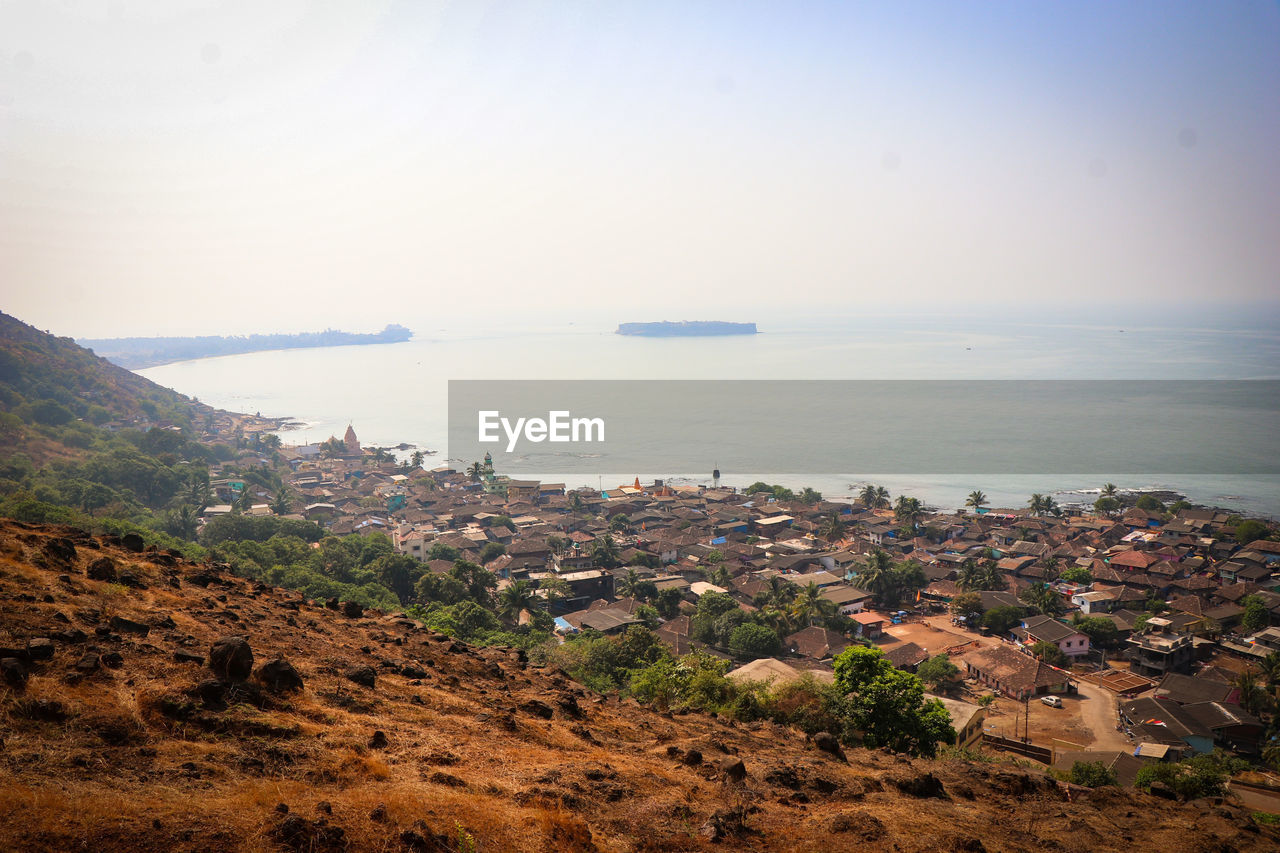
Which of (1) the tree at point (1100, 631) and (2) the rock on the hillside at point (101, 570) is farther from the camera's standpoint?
(1) the tree at point (1100, 631)

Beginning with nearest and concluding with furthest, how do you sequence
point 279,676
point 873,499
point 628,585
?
point 279,676
point 628,585
point 873,499

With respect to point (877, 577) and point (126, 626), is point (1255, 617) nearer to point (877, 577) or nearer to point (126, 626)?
point (877, 577)

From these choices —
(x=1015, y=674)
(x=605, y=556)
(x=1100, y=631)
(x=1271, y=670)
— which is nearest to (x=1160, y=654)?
(x=1100, y=631)

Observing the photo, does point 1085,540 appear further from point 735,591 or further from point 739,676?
point 739,676

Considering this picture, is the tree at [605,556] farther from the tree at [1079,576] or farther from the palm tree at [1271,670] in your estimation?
the palm tree at [1271,670]

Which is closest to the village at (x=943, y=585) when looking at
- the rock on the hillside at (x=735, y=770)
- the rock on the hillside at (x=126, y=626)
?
the rock on the hillside at (x=735, y=770)

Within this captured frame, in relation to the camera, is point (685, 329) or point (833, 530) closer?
point (833, 530)
